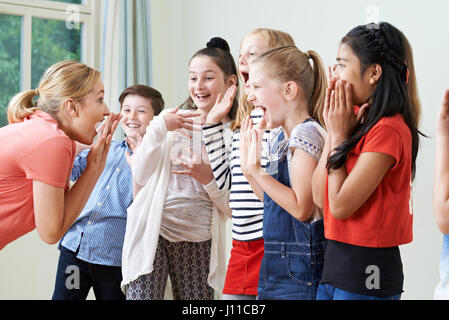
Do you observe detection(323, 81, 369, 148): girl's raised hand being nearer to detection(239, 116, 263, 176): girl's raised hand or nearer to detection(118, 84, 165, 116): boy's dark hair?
detection(239, 116, 263, 176): girl's raised hand

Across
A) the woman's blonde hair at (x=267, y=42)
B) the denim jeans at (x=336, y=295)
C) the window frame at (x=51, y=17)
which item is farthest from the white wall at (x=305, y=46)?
the denim jeans at (x=336, y=295)

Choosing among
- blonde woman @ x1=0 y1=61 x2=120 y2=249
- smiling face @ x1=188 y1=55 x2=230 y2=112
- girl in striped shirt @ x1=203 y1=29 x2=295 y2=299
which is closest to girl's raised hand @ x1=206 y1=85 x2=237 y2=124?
girl in striped shirt @ x1=203 y1=29 x2=295 y2=299

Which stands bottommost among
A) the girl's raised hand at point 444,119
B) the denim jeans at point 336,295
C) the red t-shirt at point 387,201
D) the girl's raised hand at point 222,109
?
the denim jeans at point 336,295

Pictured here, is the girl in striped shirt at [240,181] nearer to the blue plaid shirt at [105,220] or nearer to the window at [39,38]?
the blue plaid shirt at [105,220]

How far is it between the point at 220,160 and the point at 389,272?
73 cm

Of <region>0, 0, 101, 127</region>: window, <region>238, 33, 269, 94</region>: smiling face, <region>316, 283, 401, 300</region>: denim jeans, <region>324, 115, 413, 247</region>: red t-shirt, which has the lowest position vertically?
<region>316, 283, 401, 300</region>: denim jeans

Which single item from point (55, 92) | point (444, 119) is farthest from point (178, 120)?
point (444, 119)

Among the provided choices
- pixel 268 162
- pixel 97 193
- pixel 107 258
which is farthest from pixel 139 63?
pixel 268 162

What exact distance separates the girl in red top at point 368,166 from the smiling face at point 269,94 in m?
0.21

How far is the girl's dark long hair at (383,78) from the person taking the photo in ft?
4.26

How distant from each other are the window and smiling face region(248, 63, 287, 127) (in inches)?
81.6

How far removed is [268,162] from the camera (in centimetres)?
160

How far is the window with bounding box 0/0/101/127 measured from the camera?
126 inches

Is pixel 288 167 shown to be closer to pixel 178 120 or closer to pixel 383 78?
pixel 383 78
